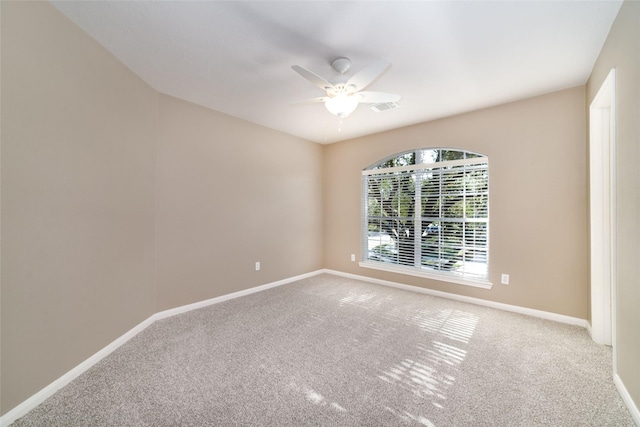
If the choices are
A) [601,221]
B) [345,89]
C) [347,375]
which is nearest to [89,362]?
[347,375]

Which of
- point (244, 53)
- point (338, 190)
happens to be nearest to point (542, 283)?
point (338, 190)

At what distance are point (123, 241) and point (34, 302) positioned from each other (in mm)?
838

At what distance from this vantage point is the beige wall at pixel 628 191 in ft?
4.69

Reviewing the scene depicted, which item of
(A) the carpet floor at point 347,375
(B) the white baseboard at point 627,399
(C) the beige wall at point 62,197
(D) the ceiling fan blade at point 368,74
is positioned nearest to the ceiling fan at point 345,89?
(D) the ceiling fan blade at point 368,74

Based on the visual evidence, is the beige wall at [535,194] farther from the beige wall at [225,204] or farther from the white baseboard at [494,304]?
the beige wall at [225,204]

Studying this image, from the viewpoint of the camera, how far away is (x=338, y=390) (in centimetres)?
171

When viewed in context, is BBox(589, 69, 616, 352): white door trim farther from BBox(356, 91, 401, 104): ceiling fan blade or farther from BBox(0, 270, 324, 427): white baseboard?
BBox(0, 270, 324, 427): white baseboard

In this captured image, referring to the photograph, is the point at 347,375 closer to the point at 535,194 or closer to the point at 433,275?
the point at 433,275

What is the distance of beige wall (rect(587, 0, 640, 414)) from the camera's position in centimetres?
143

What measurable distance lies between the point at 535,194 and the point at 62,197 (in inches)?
172

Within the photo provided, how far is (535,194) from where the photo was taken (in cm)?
291

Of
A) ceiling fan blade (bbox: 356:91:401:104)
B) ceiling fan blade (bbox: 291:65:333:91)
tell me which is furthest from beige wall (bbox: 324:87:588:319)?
ceiling fan blade (bbox: 291:65:333:91)

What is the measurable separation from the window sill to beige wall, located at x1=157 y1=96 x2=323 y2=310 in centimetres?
119

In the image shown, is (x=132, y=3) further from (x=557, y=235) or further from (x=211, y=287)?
(x=557, y=235)
